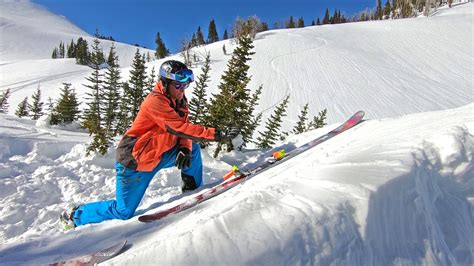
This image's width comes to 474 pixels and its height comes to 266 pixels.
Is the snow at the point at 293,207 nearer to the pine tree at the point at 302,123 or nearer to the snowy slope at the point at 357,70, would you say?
the pine tree at the point at 302,123

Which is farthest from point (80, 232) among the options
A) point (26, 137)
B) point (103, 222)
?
point (26, 137)

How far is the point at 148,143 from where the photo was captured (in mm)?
4398

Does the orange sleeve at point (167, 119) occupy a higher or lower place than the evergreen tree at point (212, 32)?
lower

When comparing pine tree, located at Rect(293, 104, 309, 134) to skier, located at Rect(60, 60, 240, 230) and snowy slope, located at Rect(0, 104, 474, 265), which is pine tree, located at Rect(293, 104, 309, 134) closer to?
skier, located at Rect(60, 60, 240, 230)

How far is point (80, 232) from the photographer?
155 inches

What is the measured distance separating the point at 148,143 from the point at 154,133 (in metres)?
0.18

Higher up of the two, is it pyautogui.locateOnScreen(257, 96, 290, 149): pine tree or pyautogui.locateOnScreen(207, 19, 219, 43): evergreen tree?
pyautogui.locateOnScreen(207, 19, 219, 43): evergreen tree

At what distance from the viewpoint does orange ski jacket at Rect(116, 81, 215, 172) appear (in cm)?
429

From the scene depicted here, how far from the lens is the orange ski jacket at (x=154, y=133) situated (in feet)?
14.1

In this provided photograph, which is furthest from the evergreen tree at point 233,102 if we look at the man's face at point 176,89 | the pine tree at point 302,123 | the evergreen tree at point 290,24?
the evergreen tree at point 290,24

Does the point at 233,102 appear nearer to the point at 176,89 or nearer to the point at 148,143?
the point at 176,89

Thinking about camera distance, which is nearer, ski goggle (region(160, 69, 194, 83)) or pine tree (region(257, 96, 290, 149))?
ski goggle (region(160, 69, 194, 83))

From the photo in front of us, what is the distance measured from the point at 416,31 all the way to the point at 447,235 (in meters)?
63.5

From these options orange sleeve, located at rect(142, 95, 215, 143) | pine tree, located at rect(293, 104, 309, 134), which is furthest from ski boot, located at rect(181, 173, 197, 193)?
pine tree, located at rect(293, 104, 309, 134)
